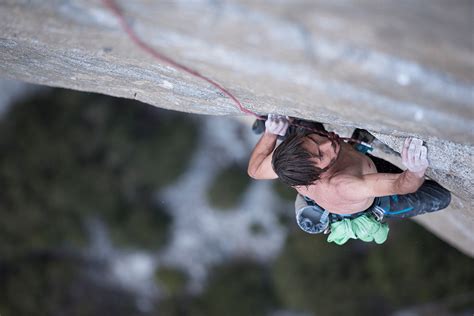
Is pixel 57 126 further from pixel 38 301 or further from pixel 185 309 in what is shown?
pixel 185 309

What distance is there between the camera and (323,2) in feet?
4.81

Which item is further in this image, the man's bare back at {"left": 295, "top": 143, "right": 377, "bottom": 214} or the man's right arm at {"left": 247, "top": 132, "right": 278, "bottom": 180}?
the man's right arm at {"left": 247, "top": 132, "right": 278, "bottom": 180}

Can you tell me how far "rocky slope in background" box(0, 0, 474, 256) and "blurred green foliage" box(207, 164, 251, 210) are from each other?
5.01 metres

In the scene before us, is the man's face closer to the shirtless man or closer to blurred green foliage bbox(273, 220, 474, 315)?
the shirtless man

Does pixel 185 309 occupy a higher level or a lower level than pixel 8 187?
lower

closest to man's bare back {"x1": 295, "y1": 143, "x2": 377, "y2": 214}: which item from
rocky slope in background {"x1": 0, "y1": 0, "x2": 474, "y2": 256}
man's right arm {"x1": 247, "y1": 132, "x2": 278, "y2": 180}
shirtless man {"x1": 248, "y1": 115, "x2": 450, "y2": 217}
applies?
shirtless man {"x1": 248, "y1": 115, "x2": 450, "y2": 217}

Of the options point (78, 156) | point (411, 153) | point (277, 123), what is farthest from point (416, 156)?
point (78, 156)

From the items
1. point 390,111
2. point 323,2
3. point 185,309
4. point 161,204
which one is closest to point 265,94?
point 390,111

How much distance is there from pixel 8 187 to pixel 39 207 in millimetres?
438

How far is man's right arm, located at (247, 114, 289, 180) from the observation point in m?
2.54

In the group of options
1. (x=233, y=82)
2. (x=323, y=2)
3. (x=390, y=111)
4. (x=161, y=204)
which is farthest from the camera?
(x=161, y=204)

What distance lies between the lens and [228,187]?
712cm

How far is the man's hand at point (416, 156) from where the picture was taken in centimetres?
213

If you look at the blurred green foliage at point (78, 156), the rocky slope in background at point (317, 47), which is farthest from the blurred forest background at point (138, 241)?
the rocky slope in background at point (317, 47)
